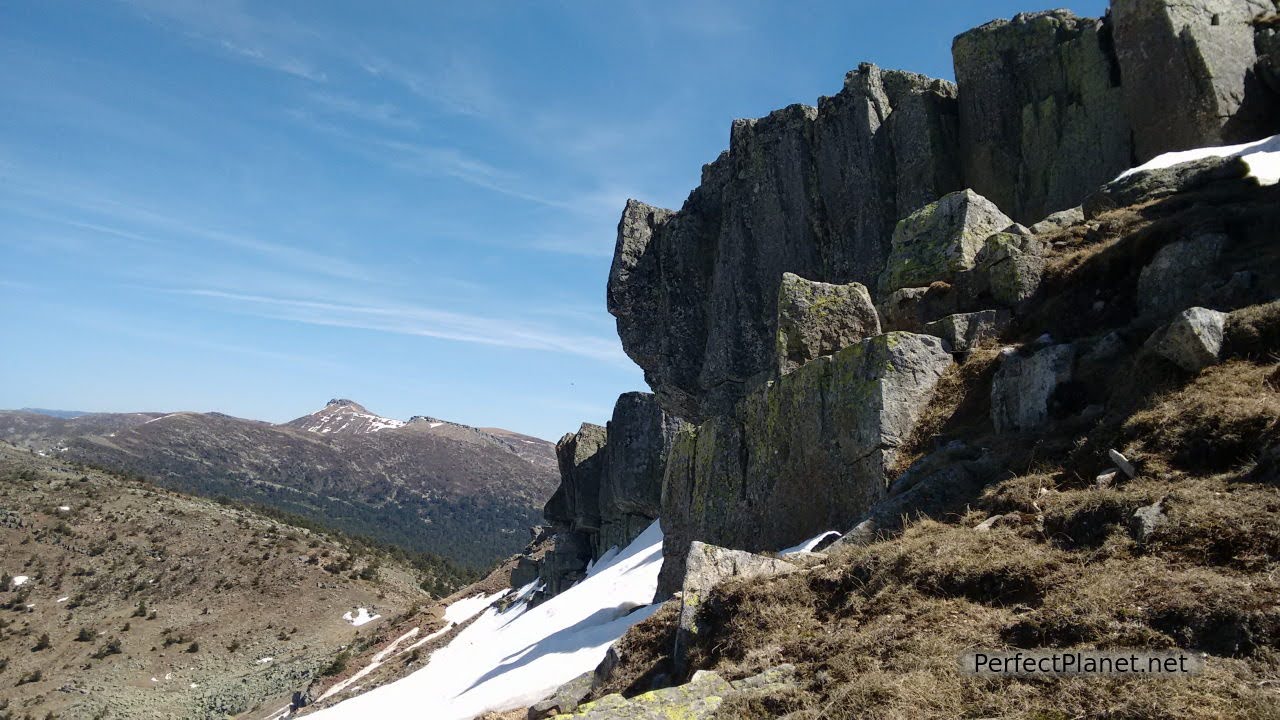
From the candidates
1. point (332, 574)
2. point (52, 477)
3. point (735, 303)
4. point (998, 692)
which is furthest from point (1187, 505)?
point (52, 477)

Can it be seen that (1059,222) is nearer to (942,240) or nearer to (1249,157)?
(942,240)

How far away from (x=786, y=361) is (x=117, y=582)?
6615cm

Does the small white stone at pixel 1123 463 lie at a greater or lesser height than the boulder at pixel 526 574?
greater

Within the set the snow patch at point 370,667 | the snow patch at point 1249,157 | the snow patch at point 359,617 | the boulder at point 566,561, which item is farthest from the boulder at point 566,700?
the snow patch at point 359,617

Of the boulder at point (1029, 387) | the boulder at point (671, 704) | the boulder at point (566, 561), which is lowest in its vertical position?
the boulder at point (566, 561)

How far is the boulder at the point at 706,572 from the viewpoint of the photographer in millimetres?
8289

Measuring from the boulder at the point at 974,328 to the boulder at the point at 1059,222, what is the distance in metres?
3.49

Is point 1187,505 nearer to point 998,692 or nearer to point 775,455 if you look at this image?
point 998,692

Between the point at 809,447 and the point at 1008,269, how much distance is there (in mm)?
5048

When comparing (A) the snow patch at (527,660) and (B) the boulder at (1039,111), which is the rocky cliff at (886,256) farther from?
(A) the snow patch at (527,660)

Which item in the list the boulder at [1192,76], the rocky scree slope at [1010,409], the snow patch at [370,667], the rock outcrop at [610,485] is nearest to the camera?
the rocky scree slope at [1010,409]

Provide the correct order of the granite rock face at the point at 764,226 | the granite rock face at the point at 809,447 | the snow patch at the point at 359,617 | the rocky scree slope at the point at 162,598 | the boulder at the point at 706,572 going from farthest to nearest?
the snow patch at the point at 359,617
the rocky scree slope at the point at 162,598
the granite rock face at the point at 764,226
the granite rock face at the point at 809,447
the boulder at the point at 706,572

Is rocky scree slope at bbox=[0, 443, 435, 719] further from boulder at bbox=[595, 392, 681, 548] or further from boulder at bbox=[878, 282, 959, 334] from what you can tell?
boulder at bbox=[878, 282, 959, 334]

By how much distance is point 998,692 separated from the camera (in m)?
5.12
